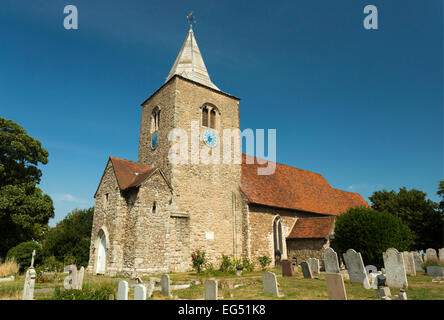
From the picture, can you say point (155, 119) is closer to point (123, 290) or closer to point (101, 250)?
point (101, 250)

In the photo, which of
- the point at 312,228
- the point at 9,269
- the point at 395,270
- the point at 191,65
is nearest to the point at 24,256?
the point at 9,269

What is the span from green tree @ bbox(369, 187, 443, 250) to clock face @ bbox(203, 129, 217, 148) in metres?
18.2

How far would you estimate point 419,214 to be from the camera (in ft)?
90.1

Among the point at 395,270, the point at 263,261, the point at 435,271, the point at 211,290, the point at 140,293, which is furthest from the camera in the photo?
the point at 263,261

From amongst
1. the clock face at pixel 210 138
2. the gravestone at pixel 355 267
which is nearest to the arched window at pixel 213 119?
the clock face at pixel 210 138

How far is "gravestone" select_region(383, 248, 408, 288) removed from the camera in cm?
1095

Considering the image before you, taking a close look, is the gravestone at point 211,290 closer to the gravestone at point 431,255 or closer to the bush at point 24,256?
the bush at point 24,256

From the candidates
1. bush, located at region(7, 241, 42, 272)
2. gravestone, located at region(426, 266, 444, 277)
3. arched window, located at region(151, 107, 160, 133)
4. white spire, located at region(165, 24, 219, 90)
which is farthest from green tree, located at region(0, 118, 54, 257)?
gravestone, located at region(426, 266, 444, 277)

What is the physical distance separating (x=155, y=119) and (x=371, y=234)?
54.9 ft

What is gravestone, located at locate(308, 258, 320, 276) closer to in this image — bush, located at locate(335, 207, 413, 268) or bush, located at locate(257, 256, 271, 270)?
bush, located at locate(335, 207, 413, 268)

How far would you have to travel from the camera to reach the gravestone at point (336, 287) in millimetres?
7585

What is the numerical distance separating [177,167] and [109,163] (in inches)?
180

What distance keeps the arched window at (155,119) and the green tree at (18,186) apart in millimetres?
10108
